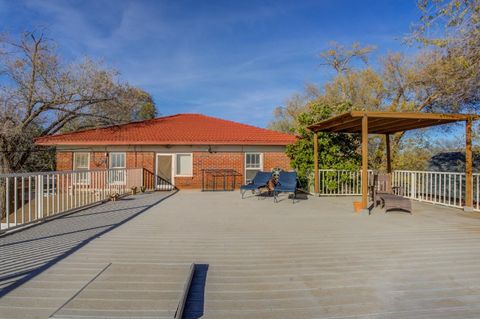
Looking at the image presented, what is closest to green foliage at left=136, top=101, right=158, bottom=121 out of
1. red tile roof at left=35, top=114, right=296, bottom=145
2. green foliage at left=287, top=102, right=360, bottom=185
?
red tile roof at left=35, top=114, right=296, bottom=145

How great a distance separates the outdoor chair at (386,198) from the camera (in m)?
6.64

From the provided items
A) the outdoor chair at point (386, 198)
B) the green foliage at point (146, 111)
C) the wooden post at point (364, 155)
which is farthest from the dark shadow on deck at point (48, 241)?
the green foliage at point (146, 111)

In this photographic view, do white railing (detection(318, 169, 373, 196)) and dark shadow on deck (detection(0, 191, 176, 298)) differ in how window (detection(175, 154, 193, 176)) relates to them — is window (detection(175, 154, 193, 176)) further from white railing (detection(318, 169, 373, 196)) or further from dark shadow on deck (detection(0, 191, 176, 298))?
dark shadow on deck (detection(0, 191, 176, 298))

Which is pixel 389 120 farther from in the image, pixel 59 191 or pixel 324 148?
pixel 59 191

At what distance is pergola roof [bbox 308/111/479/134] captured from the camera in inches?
266

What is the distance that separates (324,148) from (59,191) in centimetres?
843

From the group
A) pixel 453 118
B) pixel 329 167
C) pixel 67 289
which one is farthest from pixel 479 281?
pixel 329 167

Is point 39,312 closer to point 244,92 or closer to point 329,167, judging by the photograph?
point 329,167

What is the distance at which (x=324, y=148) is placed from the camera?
1108 centimetres

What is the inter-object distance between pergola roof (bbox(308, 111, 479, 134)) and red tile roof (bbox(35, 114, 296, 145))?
4202mm

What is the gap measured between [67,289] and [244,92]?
21502 millimetres

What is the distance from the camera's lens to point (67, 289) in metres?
2.68

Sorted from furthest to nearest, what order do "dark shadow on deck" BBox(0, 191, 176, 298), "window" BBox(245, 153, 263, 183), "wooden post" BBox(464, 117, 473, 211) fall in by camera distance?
"window" BBox(245, 153, 263, 183), "wooden post" BBox(464, 117, 473, 211), "dark shadow on deck" BBox(0, 191, 176, 298)

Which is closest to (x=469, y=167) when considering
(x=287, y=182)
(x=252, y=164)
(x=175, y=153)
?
(x=287, y=182)
